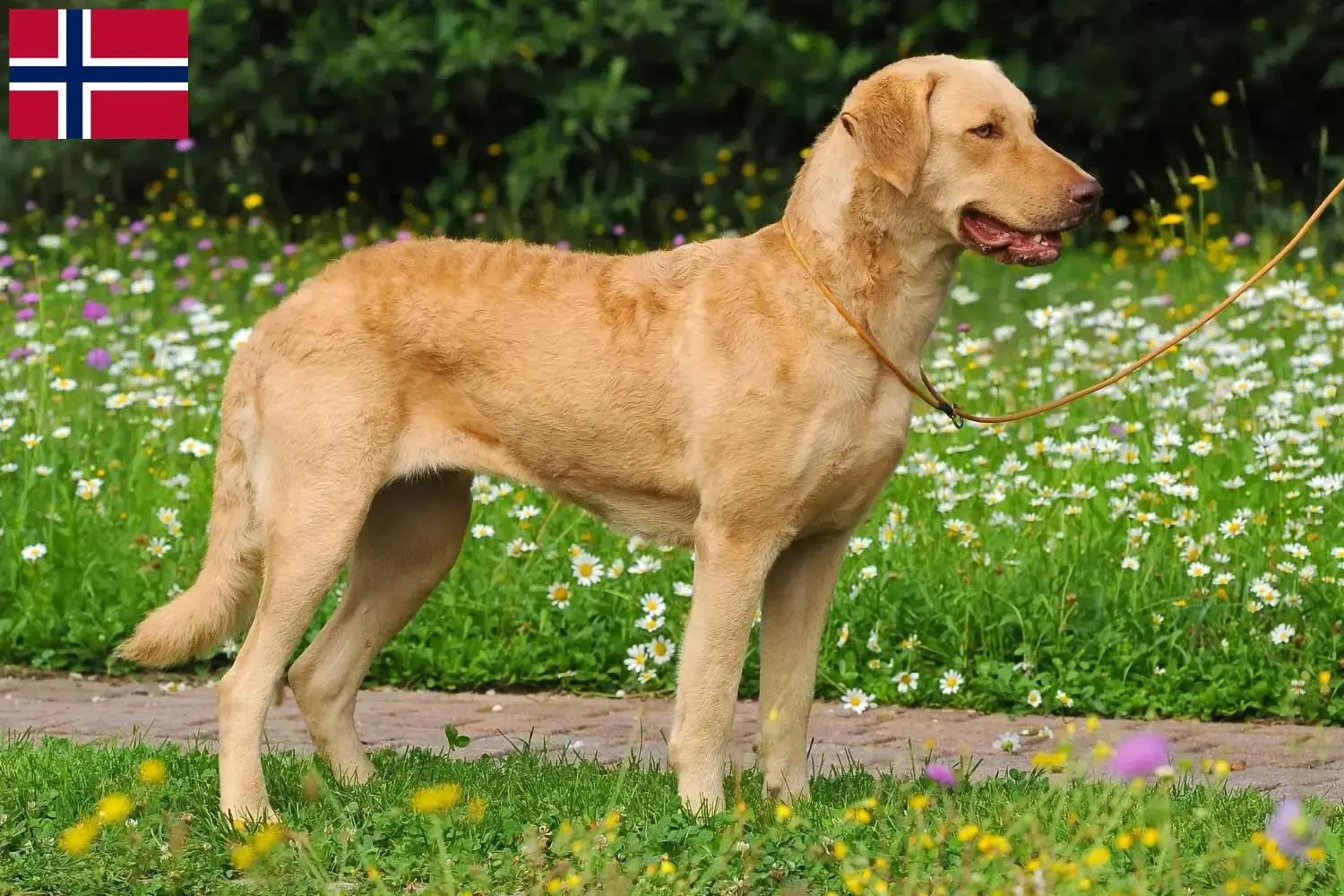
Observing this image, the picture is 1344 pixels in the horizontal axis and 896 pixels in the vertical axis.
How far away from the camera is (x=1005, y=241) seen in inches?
165

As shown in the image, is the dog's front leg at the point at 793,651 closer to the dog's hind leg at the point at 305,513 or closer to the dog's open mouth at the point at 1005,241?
the dog's open mouth at the point at 1005,241

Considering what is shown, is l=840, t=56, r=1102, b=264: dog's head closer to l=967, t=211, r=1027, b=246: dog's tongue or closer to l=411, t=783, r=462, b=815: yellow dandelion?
l=967, t=211, r=1027, b=246: dog's tongue

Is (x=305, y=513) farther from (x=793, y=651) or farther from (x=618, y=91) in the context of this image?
(x=618, y=91)

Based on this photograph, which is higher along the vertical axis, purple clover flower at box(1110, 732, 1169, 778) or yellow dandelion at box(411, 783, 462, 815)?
purple clover flower at box(1110, 732, 1169, 778)

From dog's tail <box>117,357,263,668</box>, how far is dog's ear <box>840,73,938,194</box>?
69.6 inches

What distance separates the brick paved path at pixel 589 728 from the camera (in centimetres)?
523

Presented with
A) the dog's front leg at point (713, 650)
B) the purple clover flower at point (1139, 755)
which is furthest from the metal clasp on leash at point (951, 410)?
the purple clover flower at point (1139, 755)

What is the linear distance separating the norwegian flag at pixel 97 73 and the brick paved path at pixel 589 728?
677 centimetres

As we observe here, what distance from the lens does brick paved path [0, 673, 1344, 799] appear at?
523 cm

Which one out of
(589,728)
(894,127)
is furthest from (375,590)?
(894,127)

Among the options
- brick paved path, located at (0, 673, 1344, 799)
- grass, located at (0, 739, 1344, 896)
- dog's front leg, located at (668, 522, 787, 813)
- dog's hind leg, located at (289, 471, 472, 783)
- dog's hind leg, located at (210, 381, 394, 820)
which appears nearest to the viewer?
grass, located at (0, 739, 1344, 896)

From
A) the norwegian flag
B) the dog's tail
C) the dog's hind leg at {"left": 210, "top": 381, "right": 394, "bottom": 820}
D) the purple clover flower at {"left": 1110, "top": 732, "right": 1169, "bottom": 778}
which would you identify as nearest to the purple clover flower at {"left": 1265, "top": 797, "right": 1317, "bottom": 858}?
the purple clover flower at {"left": 1110, "top": 732, "right": 1169, "bottom": 778}

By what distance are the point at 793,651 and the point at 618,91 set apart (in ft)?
30.3

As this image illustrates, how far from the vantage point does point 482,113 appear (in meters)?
14.5
